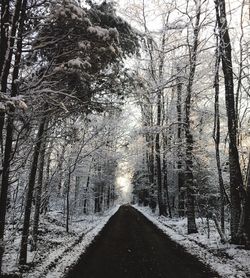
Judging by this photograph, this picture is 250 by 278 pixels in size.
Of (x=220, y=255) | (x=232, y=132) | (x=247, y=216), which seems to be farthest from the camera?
(x=232, y=132)

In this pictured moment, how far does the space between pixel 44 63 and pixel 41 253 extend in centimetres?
672

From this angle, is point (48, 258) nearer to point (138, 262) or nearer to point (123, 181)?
point (138, 262)

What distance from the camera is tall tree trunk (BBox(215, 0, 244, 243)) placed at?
1211 centimetres

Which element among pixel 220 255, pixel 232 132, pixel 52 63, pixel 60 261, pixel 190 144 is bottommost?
pixel 60 261

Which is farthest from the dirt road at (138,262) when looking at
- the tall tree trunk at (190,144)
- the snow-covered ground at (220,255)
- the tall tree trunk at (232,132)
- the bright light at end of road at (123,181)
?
the bright light at end of road at (123,181)

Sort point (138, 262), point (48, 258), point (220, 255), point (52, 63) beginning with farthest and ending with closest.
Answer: point (220, 255), point (48, 258), point (138, 262), point (52, 63)

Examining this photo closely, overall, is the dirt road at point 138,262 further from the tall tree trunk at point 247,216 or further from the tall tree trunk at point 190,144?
the tall tree trunk at point 190,144

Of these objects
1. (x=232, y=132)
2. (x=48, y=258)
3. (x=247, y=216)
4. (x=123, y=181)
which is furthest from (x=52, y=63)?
(x=123, y=181)

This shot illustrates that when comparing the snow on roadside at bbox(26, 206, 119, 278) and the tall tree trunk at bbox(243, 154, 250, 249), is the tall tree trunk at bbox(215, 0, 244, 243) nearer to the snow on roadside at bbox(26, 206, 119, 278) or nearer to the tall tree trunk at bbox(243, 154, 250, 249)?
the tall tree trunk at bbox(243, 154, 250, 249)

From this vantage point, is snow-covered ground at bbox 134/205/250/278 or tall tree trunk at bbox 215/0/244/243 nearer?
snow-covered ground at bbox 134/205/250/278

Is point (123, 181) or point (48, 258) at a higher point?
point (123, 181)

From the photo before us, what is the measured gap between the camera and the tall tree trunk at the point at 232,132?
12.1 metres

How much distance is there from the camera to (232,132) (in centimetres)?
1260

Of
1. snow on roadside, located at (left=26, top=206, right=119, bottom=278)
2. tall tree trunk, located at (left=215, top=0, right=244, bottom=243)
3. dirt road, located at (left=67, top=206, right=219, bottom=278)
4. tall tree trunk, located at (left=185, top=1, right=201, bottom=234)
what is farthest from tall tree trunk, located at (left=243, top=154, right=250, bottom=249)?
snow on roadside, located at (left=26, top=206, right=119, bottom=278)
